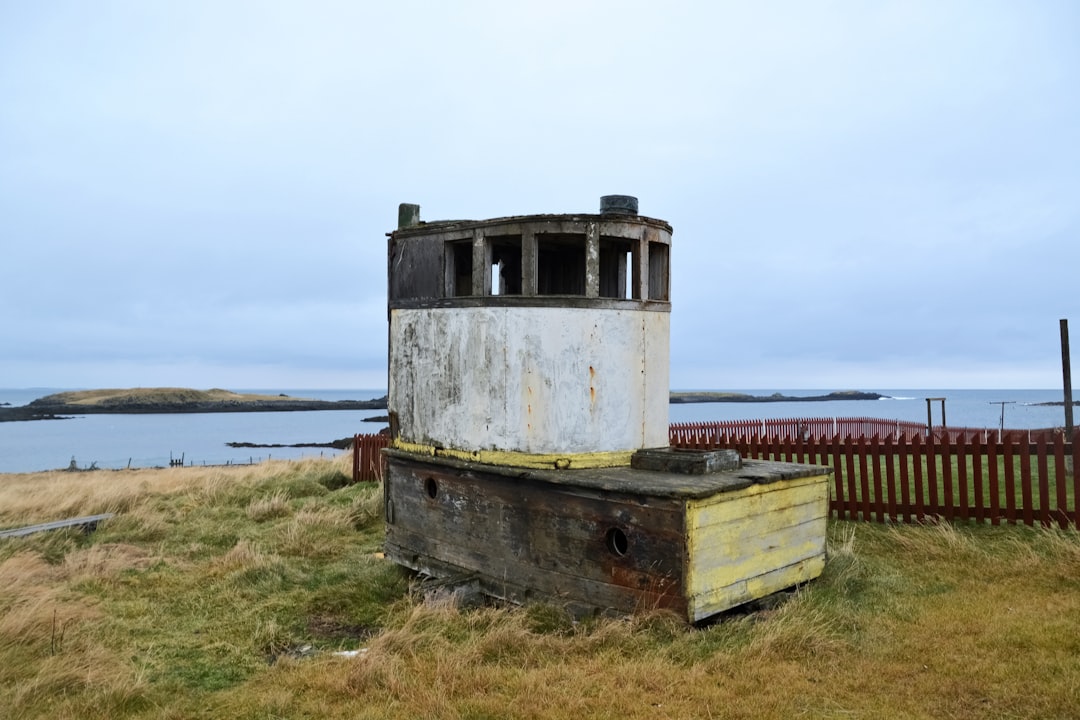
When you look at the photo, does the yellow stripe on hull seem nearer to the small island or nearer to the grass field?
the grass field

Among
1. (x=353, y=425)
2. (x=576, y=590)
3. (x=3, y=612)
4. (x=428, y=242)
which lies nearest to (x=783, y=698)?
(x=576, y=590)

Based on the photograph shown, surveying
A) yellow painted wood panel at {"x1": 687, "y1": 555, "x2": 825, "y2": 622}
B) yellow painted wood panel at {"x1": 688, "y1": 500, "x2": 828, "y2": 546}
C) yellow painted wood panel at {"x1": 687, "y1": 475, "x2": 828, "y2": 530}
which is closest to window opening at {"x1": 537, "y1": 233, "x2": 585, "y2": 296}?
yellow painted wood panel at {"x1": 687, "y1": 475, "x2": 828, "y2": 530}

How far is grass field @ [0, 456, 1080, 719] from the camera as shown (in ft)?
15.5

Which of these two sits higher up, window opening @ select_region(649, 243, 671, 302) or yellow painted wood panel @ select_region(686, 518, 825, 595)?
window opening @ select_region(649, 243, 671, 302)

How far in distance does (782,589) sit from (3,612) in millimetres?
7593

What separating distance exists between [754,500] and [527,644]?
2389 millimetres

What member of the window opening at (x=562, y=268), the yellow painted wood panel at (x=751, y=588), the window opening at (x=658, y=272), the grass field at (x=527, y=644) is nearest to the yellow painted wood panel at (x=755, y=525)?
the yellow painted wood panel at (x=751, y=588)

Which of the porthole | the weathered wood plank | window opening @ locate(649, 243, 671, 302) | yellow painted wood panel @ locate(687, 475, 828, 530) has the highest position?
window opening @ locate(649, 243, 671, 302)

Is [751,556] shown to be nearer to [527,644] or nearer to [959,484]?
[527,644]

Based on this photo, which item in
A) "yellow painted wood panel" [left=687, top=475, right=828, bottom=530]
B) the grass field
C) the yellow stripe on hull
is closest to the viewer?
the grass field

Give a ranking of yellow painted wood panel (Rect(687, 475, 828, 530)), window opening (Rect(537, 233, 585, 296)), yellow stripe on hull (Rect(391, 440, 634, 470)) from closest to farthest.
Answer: yellow painted wood panel (Rect(687, 475, 828, 530)) < yellow stripe on hull (Rect(391, 440, 634, 470)) < window opening (Rect(537, 233, 585, 296))

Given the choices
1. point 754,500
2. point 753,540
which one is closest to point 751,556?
point 753,540

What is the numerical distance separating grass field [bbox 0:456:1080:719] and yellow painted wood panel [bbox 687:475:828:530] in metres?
0.85

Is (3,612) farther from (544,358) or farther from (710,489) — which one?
(710,489)
